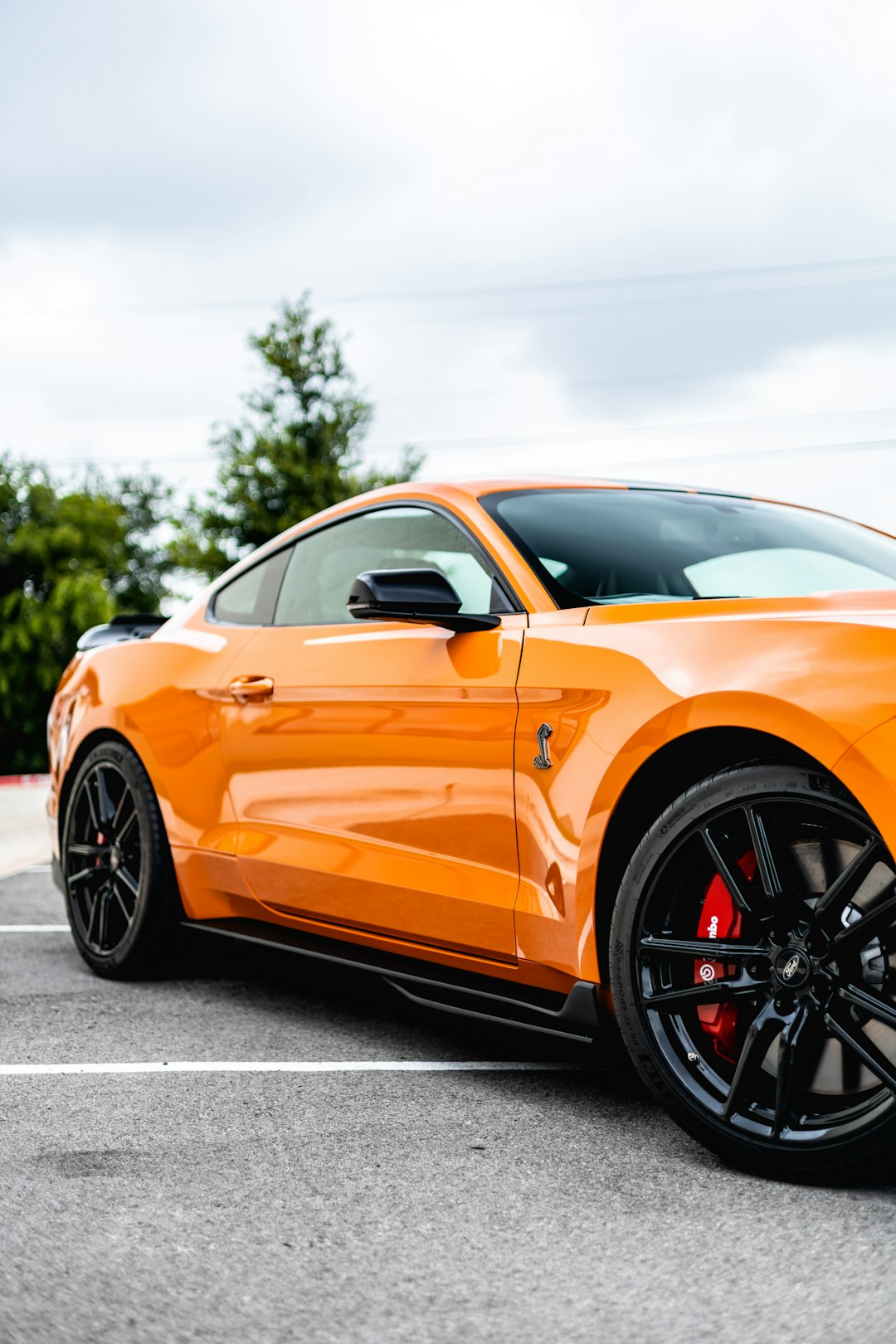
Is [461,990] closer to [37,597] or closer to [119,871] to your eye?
[119,871]

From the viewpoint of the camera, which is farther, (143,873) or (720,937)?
(143,873)

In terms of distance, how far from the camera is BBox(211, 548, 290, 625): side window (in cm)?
449

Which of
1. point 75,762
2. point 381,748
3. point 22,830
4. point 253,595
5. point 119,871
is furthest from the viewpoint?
point 22,830

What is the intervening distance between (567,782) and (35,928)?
3811 mm

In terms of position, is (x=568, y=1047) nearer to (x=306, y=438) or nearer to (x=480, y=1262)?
(x=480, y=1262)

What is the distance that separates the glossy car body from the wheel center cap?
1.07ft

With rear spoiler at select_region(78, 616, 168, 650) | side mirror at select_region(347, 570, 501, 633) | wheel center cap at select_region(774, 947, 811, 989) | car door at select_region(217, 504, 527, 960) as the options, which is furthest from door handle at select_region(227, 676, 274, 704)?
wheel center cap at select_region(774, 947, 811, 989)

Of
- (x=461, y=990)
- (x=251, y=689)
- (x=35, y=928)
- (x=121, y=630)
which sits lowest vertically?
(x=35, y=928)

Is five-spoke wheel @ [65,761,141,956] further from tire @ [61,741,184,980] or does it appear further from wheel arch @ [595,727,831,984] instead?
wheel arch @ [595,727,831,984]

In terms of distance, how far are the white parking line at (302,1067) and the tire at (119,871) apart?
88 cm

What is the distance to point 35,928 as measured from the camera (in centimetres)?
618

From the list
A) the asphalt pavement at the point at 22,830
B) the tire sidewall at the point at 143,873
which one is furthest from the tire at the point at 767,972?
the asphalt pavement at the point at 22,830

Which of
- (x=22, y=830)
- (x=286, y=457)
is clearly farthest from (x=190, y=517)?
(x=22, y=830)

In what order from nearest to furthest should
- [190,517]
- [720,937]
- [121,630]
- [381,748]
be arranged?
[720,937] → [381,748] → [121,630] → [190,517]
